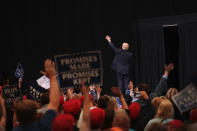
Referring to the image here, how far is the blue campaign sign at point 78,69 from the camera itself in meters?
4.03

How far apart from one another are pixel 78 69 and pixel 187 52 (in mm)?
6939

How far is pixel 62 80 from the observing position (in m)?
4.14

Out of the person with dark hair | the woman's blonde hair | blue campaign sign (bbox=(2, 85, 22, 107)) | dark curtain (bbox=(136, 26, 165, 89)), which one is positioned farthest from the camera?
dark curtain (bbox=(136, 26, 165, 89))

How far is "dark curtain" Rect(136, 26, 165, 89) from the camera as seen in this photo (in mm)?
10742

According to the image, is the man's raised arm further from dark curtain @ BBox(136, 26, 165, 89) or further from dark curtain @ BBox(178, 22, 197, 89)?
dark curtain @ BBox(178, 22, 197, 89)

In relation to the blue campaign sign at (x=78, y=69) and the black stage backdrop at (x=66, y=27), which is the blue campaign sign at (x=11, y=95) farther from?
the black stage backdrop at (x=66, y=27)

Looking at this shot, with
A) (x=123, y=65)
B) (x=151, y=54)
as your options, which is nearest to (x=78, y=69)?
(x=123, y=65)

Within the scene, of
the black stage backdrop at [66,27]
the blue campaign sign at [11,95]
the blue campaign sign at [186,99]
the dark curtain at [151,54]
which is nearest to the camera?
the blue campaign sign at [186,99]

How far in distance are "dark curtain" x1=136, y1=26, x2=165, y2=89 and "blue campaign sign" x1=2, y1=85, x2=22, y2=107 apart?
5.81m

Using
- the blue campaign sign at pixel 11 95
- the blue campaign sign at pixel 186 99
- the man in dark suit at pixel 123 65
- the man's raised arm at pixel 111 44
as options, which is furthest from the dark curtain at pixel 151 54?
the blue campaign sign at pixel 186 99

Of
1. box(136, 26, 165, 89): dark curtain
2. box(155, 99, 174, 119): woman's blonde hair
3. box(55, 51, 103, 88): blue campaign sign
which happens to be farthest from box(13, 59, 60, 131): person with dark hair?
box(136, 26, 165, 89): dark curtain

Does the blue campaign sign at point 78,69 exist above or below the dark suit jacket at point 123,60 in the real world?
above

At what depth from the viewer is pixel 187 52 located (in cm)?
1033

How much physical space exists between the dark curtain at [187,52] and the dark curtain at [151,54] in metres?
0.61
